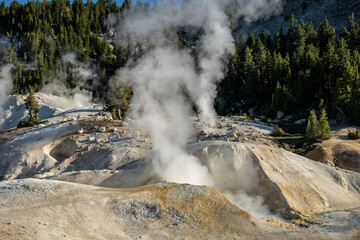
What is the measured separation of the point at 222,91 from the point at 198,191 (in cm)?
4963

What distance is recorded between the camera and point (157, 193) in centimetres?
1230

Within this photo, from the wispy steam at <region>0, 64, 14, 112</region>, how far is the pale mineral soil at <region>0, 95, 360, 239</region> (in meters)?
40.9

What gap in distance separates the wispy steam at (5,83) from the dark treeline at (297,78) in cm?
4426

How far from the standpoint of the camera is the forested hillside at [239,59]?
4825cm

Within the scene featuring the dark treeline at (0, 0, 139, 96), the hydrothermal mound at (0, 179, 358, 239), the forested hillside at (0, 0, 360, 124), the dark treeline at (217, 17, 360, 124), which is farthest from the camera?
the dark treeline at (0, 0, 139, 96)

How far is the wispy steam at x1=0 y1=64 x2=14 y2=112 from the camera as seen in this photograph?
61838 millimetres

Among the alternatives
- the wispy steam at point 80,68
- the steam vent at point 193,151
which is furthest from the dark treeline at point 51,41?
the steam vent at point 193,151

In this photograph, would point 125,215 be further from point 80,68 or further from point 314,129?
point 80,68

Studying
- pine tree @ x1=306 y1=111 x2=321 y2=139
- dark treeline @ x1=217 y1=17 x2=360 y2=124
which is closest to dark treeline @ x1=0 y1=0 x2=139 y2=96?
dark treeline @ x1=217 y1=17 x2=360 y2=124

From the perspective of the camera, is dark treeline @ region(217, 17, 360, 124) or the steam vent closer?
the steam vent

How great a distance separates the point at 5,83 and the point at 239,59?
52.8 meters

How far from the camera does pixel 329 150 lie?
25531 millimetres

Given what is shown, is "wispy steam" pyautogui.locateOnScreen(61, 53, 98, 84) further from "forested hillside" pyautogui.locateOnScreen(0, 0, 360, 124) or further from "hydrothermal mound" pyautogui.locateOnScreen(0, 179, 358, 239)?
"hydrothermal mound" pyautogui.locateOnScreen(0, 179, 358, 239)

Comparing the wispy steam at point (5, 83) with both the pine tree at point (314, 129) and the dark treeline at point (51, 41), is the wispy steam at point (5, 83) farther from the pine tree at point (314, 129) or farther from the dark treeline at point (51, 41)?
the pine tree at point (314, 129)
